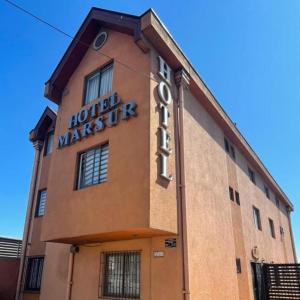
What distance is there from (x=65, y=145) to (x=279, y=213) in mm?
19935

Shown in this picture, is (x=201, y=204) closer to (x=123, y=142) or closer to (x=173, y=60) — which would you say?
(x=123, y=142)

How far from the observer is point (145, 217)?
8.16m

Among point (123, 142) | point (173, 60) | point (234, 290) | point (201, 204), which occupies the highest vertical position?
point (173, 60)

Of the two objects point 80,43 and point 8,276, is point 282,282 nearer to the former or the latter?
point 8,276

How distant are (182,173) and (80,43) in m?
7.32

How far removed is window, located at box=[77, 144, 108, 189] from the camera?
33.5 ft

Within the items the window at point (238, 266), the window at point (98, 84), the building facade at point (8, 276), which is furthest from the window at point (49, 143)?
the window at point (238, 266)

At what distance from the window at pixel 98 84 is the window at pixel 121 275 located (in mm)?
5989

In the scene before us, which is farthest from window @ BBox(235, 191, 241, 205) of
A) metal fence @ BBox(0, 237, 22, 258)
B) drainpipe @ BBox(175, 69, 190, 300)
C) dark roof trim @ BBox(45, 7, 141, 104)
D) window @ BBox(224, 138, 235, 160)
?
metal fence @ BBox(0, 237, 22, 258)

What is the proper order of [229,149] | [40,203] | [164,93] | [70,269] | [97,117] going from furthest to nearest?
[40,203], [229,149], [70,269], [97,117], [164,93]

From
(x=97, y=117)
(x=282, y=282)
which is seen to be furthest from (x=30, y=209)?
(x=282, y=282)

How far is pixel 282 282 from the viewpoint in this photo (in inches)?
561

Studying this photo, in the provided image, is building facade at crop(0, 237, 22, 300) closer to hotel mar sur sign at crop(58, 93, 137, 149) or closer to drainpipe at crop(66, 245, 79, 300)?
drainpipe at crop(66, 245, 79, 300)

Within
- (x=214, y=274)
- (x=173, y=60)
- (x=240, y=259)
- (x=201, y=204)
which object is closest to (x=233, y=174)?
(x=240, y=259)
